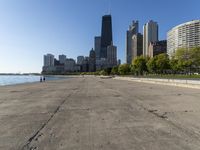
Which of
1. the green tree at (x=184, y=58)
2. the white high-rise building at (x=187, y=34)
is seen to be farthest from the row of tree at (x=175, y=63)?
the white high-rise building at (x=187, y=34)

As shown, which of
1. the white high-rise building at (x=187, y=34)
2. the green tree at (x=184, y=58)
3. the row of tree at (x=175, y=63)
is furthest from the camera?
the white high-rise building at (x=187, y=34)

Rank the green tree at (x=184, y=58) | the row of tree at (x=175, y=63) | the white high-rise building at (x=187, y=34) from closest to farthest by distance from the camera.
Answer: the row of tree at (x=175, y=63), the green tree at (x=184, y=58), the white high-rise building at (x=187, y=34)

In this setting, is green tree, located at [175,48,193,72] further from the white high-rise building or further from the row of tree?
the white high-rise building

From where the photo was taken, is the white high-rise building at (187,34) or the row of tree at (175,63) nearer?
the row of tree at (175,63)

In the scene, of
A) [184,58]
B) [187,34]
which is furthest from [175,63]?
[187,34]

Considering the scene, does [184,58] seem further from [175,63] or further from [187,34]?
[187,34]

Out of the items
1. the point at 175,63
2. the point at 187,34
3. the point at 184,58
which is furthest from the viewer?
the point at 187,34

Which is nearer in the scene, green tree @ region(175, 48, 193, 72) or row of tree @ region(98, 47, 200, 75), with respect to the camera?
row of tree @ region(98, 47, 200, 75)

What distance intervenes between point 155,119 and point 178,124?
3.38ft

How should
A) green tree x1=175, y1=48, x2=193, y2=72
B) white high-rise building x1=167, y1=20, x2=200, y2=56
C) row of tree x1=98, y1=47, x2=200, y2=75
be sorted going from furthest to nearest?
white high-rise building x1=167, y1=20, x2=200, y2=56, green tree x1=175, y1=48, x2=193, y2=72, row of tree x1=98, y1=47, x2=200, y2=75

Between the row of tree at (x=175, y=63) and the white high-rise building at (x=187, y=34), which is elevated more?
the white high-rise building at (x=187, y=34)

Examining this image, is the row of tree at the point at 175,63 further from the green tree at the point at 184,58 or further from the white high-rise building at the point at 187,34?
the white high-rise building at the point at 187,34

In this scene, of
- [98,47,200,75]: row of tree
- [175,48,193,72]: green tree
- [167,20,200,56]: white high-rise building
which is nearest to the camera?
[98,47,200,75]: row of tree

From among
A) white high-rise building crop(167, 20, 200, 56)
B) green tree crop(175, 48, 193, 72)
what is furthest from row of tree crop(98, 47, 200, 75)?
white high-rise building crop(167, 20, 200, 56)
